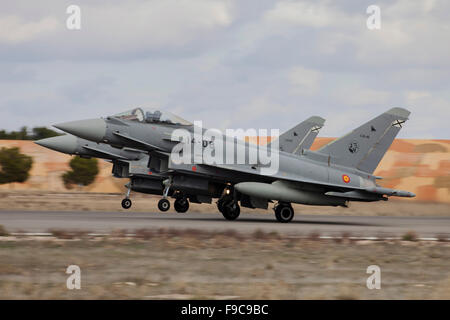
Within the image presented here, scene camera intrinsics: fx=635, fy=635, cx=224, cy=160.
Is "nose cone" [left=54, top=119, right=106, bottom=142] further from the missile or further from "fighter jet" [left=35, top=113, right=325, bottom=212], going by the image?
"fighter jet" [left=35, top=113, right=325, bottom=212]

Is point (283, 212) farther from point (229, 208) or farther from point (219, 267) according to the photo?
point (219, 267)

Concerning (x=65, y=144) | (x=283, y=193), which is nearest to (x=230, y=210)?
(x=283, y=193)

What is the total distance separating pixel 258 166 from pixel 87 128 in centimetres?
579

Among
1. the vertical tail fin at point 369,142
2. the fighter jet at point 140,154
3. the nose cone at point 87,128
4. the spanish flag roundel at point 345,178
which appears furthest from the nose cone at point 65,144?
the spanish flag roundel at point 345,178

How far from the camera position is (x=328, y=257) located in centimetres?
1207

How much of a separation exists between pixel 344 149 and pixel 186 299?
15.5 metres

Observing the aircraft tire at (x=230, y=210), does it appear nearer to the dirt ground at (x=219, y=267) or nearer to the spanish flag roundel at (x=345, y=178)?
the spanish flag roundel at (x=345, y=178)

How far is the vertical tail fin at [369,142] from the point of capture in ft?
73.5

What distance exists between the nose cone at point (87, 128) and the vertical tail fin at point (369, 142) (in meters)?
7.90

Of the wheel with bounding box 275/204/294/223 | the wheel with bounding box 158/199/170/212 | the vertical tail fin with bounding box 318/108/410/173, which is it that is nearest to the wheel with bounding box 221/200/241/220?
the wheel with bounding box 275/204/294/223

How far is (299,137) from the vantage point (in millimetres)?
28562
